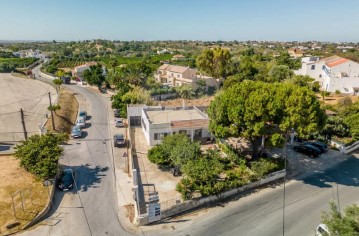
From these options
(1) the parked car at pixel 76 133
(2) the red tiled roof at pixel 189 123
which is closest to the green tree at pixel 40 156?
(1) the parked car at pixel 76 133

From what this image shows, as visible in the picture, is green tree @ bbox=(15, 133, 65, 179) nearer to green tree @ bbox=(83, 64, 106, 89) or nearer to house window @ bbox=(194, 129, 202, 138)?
house window @ bbox=(194, 129, 202, 138)

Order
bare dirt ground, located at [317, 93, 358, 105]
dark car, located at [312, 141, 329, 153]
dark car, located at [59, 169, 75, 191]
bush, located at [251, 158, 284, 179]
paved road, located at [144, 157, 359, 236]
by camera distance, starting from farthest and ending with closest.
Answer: bare dirt ground, located at [317, 93, 358, 105]
dark car, located at [312, 141, 329, 153]
bush, located at [251, 158, 284, 179]
dark car, located at [59, 169, 75, 191]
paved road, located at [144, 157, 359, 236]

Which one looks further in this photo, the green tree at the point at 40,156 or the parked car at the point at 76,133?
the parked car at the point at 76,133

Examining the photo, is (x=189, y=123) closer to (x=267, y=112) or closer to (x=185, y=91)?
(x=267, y=112)

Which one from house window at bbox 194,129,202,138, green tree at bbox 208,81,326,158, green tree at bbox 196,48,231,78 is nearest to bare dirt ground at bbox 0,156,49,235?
green tree at bbox 208,81,326,158

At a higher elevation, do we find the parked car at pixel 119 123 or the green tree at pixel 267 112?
the green tree at pixel 267 112

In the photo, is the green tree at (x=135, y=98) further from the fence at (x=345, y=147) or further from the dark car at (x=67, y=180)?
the fence at (x=345, y=147)
